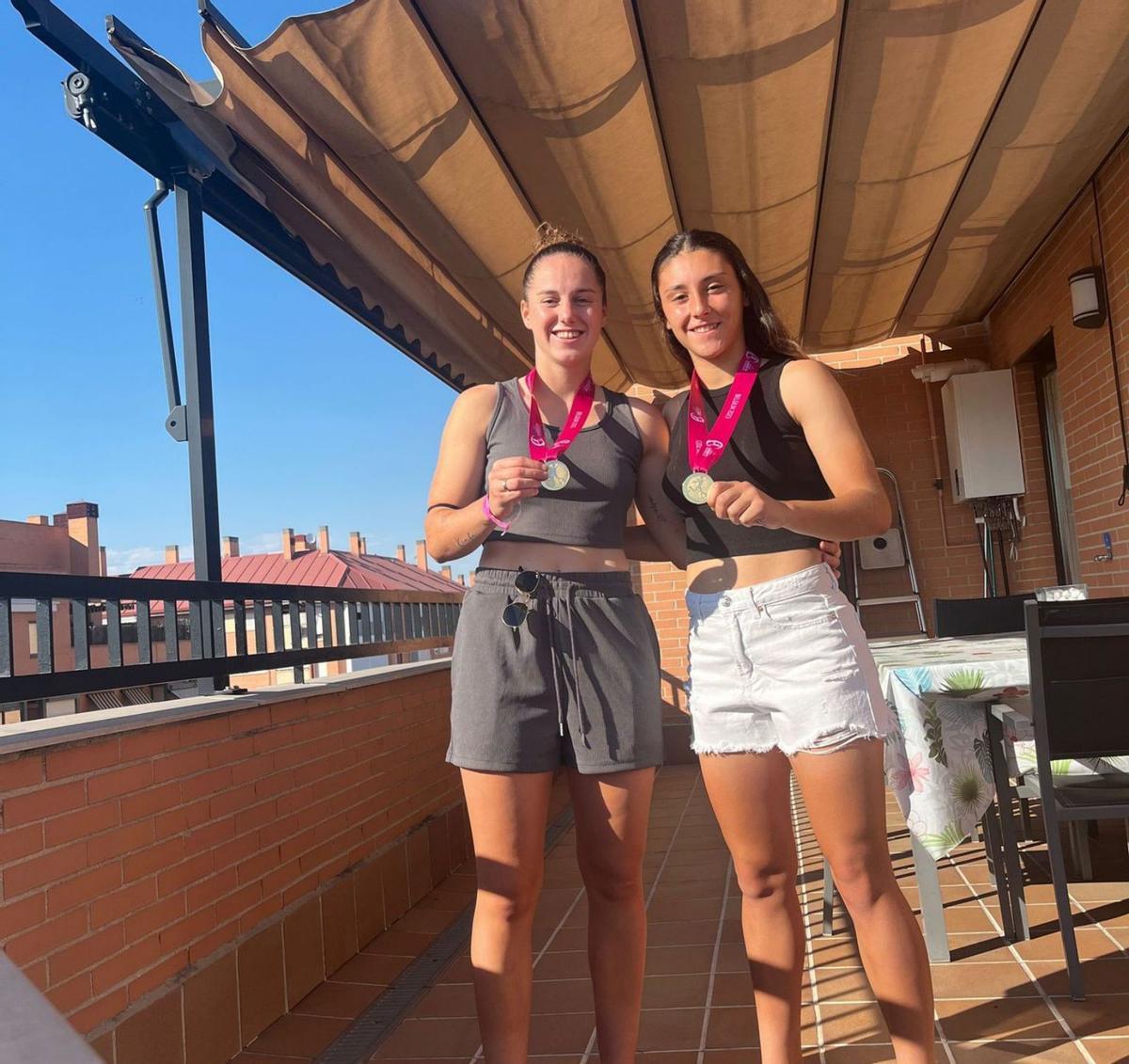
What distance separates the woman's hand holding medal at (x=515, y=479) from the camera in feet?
5.70

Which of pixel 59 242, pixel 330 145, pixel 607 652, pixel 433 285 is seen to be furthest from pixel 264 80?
pixel 59 242

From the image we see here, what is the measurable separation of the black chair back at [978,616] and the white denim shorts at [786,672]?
297cm

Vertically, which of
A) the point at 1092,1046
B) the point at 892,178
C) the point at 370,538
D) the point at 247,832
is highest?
the point at 370,538

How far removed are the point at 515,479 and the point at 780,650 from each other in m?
0.58

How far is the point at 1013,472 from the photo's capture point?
21.8 feet

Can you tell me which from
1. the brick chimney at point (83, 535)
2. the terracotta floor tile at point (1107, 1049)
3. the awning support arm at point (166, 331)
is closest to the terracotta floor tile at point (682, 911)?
the terracotta floor tile at point (1107, 1049)

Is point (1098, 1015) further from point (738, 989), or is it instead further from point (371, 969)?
point (371, 969)

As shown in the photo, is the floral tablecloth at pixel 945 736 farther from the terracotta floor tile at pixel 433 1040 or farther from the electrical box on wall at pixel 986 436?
the electrical box on wall at pixel 986 436

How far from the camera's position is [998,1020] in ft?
8.33

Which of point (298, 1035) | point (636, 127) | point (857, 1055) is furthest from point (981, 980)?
point (636, 127)

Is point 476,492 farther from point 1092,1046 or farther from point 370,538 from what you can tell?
point 370,538

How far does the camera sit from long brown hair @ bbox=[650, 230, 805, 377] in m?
2.03

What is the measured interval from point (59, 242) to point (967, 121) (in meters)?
92.1

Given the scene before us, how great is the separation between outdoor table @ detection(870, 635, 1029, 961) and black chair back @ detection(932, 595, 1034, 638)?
1454mm
